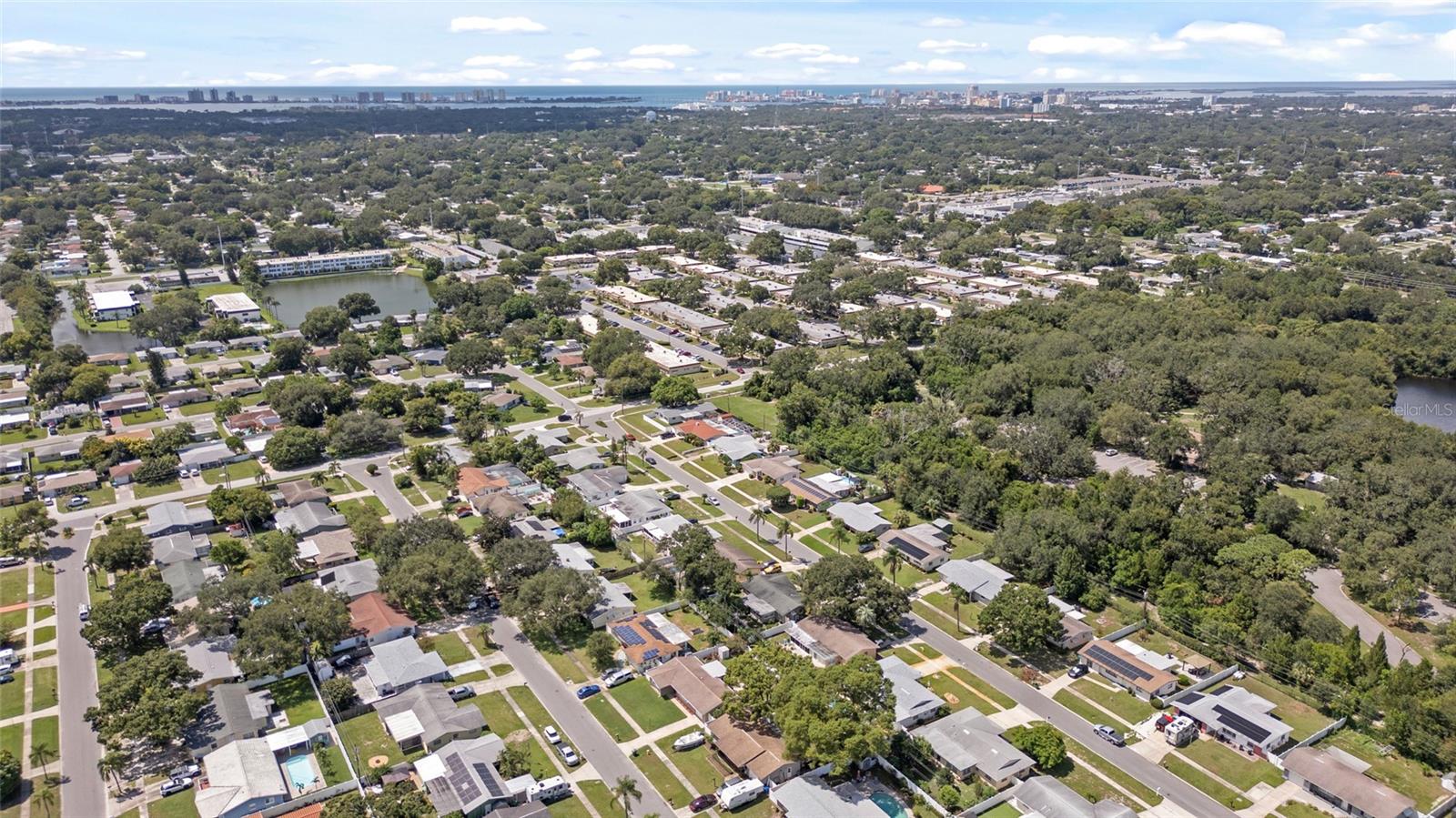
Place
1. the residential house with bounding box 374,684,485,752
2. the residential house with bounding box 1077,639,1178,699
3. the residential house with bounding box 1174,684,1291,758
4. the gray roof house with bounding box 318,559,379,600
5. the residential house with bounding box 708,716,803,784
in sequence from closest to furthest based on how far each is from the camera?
the residential house with bounding box 708,716,803,784, the residential house with bounding box 1174,684,1291,758, the residential house with bounding box 374,684,485,752, the residential house with bounding box 1077,639,1178,699, the gray roof house with bounding box 318,559,379,600

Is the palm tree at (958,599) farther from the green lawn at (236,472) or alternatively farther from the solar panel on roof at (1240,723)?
the green lawn at (236,472)

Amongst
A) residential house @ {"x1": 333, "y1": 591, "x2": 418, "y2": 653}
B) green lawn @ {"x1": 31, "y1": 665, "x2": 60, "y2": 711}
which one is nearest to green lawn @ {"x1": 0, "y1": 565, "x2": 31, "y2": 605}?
green lawn @ {"x1": 31, "y1": 665, "x2": 60, "y2": 711}

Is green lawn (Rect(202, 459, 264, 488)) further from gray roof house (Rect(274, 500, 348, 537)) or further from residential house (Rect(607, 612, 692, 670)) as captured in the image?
residential house (Rect(607, 612, 692, 670))

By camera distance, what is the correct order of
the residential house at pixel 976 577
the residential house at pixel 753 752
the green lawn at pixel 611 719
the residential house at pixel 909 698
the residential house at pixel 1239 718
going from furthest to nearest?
the residential house at pixel 976 577, the green lawn at pixel 611 719, the residential house at pixel 909 698, the residential house at pixel 1239 718, the residential house at pixel 753 752

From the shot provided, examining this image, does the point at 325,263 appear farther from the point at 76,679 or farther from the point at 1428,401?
the point at 1428,401

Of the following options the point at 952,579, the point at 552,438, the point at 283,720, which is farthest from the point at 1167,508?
the point at 283,720

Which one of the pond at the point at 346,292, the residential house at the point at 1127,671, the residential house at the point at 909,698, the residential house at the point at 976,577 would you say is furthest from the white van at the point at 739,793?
the pond at the point at 346,292

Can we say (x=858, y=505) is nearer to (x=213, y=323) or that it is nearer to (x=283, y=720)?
(x=283, y=720)
